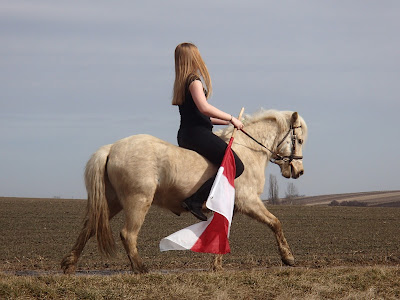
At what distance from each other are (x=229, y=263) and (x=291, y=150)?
296cm

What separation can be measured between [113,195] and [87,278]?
137 cm

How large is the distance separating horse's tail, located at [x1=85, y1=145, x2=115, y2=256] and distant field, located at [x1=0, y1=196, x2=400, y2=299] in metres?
0.34

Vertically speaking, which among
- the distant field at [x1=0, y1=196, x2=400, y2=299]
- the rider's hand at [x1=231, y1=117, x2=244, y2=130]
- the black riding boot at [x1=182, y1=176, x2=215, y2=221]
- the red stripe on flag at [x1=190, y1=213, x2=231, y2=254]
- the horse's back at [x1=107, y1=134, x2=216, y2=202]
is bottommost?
the distant field at [x1=0, y1=196, x2=400, y2=299]

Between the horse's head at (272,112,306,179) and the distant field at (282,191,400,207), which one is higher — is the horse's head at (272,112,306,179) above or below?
above

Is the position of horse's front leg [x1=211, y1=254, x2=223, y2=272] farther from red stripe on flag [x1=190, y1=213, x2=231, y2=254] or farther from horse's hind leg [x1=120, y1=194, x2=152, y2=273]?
horse's hind leg [x1=120, y1=194, x2=152, y2=273]

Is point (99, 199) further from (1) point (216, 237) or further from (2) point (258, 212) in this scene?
(2) point (258, 212)

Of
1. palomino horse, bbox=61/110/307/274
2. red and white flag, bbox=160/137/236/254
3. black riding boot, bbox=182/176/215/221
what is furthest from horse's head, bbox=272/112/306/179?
black riding boot, bbox=182/176/215/221

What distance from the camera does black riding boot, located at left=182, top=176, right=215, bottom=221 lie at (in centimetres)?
788

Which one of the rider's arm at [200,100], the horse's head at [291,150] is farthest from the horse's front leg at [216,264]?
the rider's arm at [200,100]

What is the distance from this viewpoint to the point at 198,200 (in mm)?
7961

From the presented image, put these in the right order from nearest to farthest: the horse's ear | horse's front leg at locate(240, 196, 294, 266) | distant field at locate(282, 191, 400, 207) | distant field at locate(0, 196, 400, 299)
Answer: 1. distant field at locate(0, 196, 400, 299)
2. horse's front leg at locate(240, 196, 294, 266)
3. the horse's ear
4. distant field at locate(282, 191, 400, 207)

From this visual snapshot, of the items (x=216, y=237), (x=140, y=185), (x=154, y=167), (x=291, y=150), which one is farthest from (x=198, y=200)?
(x=291, y=150)

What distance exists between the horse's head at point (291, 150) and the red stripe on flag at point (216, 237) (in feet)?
5.75

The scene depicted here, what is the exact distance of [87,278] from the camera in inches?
271
